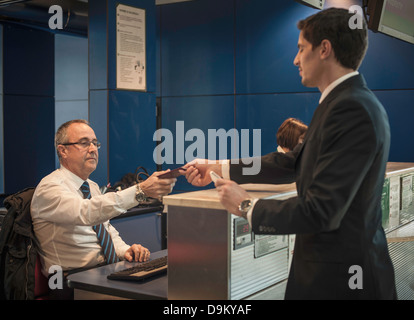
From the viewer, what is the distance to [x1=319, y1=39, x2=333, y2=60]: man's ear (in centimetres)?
147

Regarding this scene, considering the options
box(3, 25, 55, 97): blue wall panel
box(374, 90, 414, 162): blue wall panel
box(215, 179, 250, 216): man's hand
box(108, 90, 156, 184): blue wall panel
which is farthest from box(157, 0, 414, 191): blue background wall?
box(215, 179, 250, 216): man's hand

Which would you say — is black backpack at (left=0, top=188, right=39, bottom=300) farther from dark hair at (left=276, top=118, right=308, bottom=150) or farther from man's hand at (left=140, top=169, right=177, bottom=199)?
dark hair at (left=276, top=118, right=308, bottom=150)

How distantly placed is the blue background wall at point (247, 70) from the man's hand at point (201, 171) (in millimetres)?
3457

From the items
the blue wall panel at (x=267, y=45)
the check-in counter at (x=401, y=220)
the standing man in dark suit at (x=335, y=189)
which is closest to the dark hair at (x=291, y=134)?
the check-in counter at (x=401, y=220)

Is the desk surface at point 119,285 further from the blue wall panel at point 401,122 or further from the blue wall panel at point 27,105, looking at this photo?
the blue wall panel at point 27,105

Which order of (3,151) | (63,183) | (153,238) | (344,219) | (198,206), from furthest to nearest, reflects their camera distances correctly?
(3,151)
(153,238)
(63,183)
(198,206)
(344,219)

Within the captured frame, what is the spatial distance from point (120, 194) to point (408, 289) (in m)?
1.97

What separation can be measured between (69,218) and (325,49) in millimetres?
1545

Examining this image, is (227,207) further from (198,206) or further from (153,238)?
(153,238)

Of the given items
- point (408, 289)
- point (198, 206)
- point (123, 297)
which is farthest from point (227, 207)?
point (408, 289)

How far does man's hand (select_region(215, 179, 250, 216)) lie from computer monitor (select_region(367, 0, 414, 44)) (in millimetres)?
2288

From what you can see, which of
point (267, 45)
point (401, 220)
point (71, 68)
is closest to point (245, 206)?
point (401, 220)

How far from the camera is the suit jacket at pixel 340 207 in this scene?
52.7 inches

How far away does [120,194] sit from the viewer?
7.95 feet
